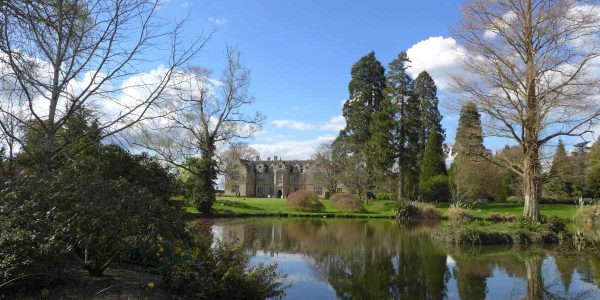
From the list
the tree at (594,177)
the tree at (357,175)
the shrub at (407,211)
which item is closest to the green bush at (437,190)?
the tree at (357,175)

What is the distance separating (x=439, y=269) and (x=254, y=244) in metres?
6.36

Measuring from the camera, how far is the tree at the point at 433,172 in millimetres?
42656

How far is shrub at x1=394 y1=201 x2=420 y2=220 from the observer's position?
32.2 metres

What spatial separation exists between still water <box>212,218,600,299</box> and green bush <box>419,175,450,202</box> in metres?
26.3

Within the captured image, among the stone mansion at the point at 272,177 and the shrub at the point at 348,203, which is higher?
the stone mansion at the point at 272,177

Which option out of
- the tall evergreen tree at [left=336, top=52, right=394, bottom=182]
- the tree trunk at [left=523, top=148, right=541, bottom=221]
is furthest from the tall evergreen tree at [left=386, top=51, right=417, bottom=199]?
the tree trunk at [left=523, top=148, right=541, bottom=221]

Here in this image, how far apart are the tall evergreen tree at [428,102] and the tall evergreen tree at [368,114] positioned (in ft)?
12.9

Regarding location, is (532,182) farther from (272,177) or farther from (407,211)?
(272,177)

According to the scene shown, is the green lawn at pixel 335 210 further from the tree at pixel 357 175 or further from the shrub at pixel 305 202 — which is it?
the tree at pixel 357 175

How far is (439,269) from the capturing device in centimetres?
1102

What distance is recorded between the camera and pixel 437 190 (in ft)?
140

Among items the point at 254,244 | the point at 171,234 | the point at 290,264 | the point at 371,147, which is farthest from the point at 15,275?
the point at 371,147

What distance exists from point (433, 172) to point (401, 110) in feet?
23.1

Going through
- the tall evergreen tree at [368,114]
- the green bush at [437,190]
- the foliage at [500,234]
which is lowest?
the foliage at [500,234]
